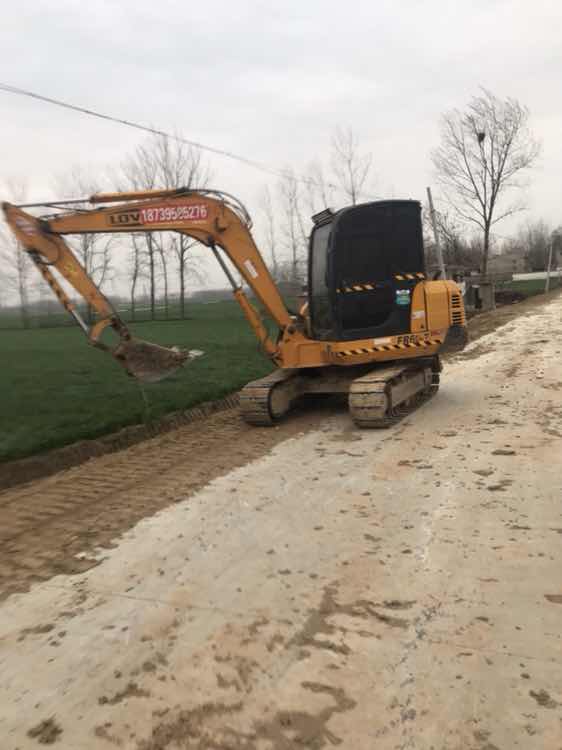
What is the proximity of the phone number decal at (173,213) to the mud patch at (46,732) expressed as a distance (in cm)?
659

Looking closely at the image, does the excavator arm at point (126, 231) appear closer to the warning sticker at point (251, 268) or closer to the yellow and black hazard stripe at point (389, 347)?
the warning sticker at point (251, 268)

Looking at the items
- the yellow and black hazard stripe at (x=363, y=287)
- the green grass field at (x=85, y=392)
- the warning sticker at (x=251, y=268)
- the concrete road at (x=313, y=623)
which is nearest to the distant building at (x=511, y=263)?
the green grass field at (x=85, y=392)

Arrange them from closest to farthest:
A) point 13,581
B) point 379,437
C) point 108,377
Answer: point 13,581
point 379,437
point 108,377

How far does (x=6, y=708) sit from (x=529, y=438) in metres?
6.02

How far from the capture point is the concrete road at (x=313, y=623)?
264 cm

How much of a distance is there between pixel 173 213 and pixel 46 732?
678cm

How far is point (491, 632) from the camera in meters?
3.22

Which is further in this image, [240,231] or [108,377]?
[108,377]

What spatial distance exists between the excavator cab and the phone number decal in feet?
6.30

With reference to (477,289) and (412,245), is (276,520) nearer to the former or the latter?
(412,245)

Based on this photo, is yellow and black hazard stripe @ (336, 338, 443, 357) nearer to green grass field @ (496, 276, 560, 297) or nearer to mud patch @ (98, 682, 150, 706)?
mud patch @ (98, 682, 150, 706)

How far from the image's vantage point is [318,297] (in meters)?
9.12

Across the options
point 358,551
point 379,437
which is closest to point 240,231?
point 379,437

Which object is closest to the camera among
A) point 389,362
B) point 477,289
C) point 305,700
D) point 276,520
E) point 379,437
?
point 305,700
